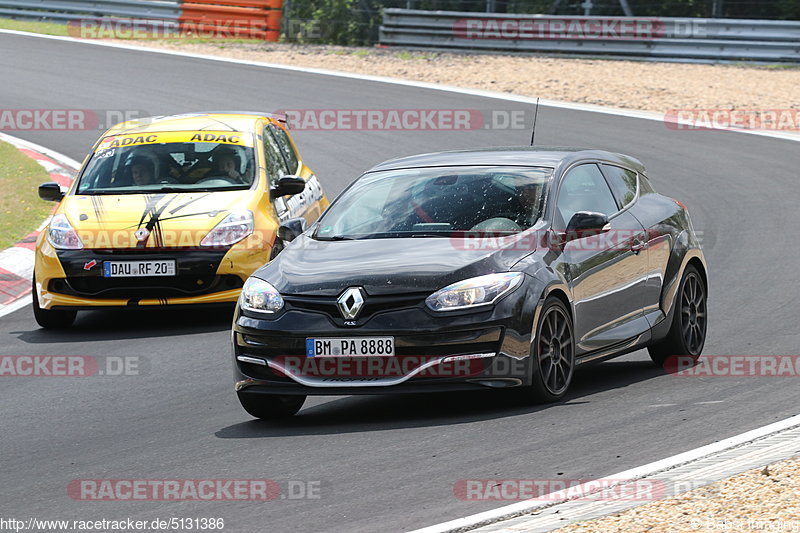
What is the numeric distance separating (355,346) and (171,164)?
5389mm

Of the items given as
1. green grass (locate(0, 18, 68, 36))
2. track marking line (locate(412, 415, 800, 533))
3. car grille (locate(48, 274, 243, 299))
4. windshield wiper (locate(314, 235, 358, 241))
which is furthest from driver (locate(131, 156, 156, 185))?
green grass (locate(0, 18, 68, 36))

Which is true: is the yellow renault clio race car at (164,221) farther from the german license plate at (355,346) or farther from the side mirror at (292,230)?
the german license plate at (355,346)

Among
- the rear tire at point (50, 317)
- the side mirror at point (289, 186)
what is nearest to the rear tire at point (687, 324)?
the side mirror at point (289, 186)

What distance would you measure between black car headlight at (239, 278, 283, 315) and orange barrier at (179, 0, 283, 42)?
27347 mm

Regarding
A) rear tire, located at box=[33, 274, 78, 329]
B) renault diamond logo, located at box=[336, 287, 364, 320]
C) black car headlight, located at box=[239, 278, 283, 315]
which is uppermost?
renault diamond logo, located at box=[336, 287, 364, 320]

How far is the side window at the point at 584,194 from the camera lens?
8766 millimetres

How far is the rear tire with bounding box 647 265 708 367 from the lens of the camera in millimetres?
9609

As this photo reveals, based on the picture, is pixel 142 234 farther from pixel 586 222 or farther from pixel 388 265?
pixel 586 222

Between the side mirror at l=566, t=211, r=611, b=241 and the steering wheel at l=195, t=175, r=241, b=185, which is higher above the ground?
the side mirror at l=566, t=211, r=611, b=241

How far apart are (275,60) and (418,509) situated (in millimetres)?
26309

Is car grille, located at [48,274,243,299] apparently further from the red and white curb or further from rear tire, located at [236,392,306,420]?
rear tire, located at [236,392,306,420]

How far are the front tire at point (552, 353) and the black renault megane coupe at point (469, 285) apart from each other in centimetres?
1

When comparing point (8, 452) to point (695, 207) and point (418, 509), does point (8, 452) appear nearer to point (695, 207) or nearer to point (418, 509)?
point (418, 509)

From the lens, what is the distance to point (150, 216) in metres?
11.5
